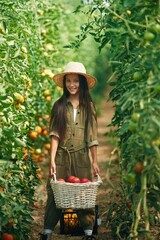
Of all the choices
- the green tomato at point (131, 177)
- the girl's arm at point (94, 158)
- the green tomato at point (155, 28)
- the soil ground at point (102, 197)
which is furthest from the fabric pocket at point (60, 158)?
the green tomato at point (155, 28)

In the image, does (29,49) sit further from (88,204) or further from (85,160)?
(88,204)

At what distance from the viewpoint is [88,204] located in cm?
392

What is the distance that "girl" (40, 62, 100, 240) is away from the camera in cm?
425

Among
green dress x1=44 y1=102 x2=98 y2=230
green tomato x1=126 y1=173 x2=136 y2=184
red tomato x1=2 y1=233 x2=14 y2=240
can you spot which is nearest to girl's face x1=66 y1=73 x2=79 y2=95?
green dress x1=44 y1=102 x2=98 y2=230

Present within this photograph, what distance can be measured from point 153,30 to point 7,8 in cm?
155

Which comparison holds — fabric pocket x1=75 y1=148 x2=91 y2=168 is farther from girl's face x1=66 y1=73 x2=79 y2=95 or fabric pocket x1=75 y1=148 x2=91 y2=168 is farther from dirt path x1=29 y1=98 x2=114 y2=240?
dirt path x1=29 y1=98 x2=114 y2=240

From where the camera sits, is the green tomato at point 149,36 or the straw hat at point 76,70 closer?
the green tomato at point 149,36

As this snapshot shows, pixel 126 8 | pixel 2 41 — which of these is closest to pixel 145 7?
pixel 126 8

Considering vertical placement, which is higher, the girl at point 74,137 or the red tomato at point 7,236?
the girl at point 74,137

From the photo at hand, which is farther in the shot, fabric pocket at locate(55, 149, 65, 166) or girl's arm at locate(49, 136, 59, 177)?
fabric pocket at locate(55, 149, 65, 166)

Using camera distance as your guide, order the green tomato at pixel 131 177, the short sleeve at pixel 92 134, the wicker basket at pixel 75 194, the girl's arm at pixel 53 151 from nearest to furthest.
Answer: the green tomato at pixel 131 177
the wicker basket at pixel 75 194
the girl's arm at pixel 53 151
the short sleeve at pixel 92 134

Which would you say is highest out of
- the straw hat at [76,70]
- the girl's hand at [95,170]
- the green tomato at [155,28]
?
the green tomato at [155,28]

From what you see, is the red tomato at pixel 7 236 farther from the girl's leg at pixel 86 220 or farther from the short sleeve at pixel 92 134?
the short sleeve at pixel 92 134

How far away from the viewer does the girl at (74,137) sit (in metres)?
4.25
